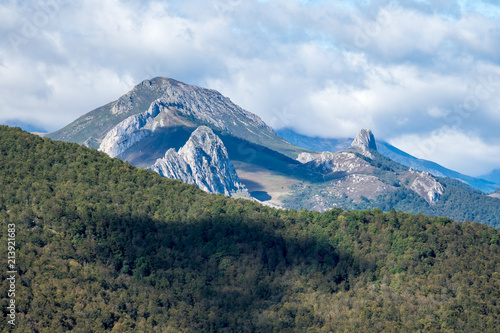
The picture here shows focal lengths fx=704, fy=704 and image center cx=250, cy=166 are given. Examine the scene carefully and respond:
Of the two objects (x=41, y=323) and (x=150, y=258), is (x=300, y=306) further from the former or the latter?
(x=41, y=323)

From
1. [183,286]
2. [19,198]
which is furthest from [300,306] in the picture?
[19,198]

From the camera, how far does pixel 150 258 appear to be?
655ft

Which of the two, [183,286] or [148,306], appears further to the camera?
[183,286]

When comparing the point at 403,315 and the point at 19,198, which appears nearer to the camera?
the point at 403,315

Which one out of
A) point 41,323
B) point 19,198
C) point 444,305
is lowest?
point 41,323

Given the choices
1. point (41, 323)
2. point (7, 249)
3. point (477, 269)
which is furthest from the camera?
point (477, 269)

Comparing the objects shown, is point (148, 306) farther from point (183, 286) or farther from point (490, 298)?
point (490, 298)

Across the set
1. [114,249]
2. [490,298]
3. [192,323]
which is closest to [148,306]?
[192,323]

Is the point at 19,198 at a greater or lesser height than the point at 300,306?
greater

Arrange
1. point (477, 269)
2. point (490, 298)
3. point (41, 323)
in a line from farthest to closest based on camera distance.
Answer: point (477, 269) < point (490, 298) < point (41, 323)

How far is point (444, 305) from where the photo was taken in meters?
179

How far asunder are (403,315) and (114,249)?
80.4 m

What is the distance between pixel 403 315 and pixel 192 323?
2106 inches

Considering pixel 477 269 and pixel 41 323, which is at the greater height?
pixel 477 269
